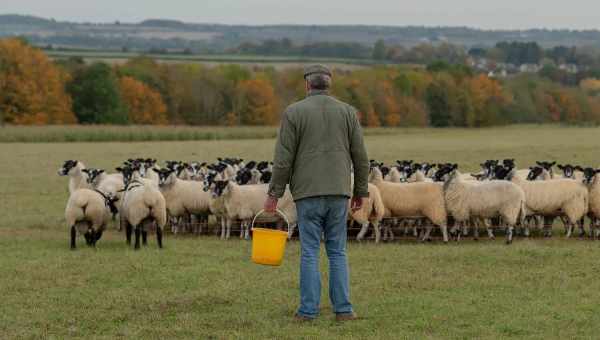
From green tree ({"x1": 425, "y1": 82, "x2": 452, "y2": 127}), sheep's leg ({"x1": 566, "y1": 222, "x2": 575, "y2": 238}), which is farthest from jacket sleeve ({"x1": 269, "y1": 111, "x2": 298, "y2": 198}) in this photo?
green tree ({"x1": 425, "y1": 82, "x2": 452, "y2": 127})

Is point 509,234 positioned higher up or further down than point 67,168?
further down

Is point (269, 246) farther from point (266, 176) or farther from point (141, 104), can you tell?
point (141, 104)

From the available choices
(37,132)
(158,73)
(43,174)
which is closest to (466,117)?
(158,73)

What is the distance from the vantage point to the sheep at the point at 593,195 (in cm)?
1884

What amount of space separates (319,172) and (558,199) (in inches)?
393

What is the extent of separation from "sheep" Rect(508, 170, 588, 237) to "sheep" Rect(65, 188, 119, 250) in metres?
8.31

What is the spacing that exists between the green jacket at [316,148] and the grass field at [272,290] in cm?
150

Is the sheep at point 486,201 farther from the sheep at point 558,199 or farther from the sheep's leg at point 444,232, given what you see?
the sheep at point 558,199

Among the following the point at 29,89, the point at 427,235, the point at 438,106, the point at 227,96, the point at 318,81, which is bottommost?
the point at 427,235

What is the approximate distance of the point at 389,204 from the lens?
18859mm

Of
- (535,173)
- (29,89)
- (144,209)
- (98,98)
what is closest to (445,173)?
(535,173)

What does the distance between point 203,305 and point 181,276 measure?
85.4 inches

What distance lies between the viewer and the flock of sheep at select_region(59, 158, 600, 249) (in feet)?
55.5

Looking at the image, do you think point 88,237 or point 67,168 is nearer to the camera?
point 88,237
